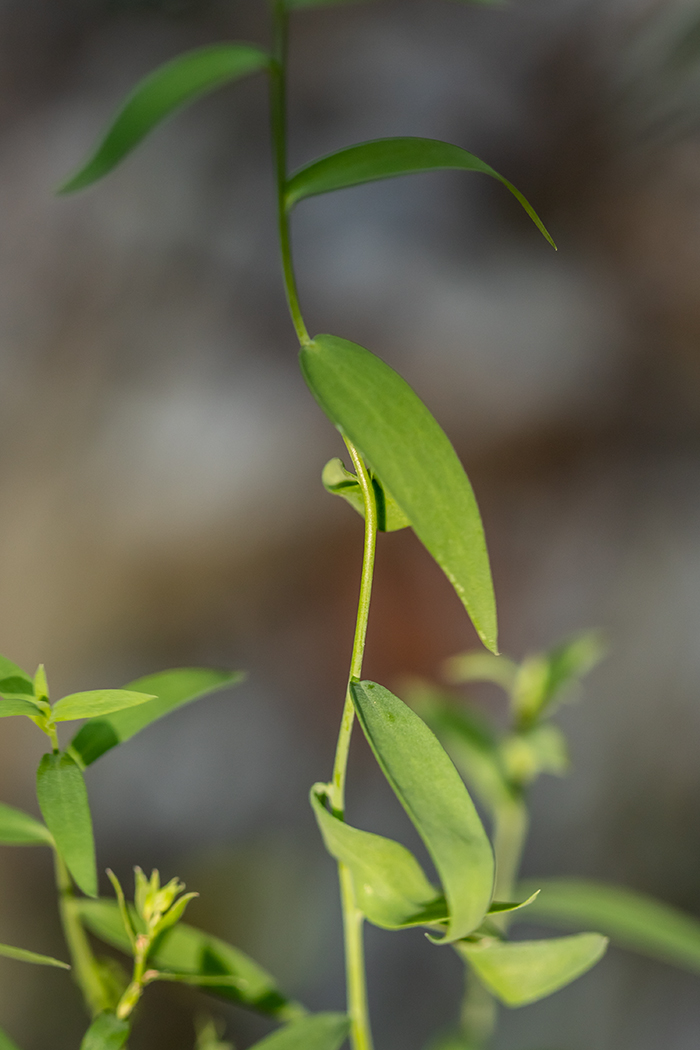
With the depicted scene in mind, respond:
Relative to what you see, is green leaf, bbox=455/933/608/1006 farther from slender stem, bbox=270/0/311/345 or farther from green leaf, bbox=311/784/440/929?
slender stem, bbox=270/0/311/345

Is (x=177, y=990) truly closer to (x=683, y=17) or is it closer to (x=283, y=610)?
(x=283, y=610)

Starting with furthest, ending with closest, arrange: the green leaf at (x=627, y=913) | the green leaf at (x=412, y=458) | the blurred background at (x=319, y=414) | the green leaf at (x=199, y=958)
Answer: the blurred background at (x=319, y=414), the green leaf at (x=627, y=913), the green leaf at (x=199, y=958), the green leaf at (x=412, y=458)

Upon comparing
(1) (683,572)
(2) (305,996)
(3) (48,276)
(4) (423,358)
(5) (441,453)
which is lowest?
(2) (305,996)

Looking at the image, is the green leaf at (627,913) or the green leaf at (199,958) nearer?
the green leaf at (199,958)

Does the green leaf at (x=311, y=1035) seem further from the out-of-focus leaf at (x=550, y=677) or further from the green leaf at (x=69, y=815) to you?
the out-of-focus leaf at (x=550, y=677)

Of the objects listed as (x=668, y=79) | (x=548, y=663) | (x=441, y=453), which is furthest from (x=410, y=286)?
(x=441, y=453)

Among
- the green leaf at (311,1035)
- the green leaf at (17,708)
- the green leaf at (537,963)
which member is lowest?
the green leaf at (311,1035)

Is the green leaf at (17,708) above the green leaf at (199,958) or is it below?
above

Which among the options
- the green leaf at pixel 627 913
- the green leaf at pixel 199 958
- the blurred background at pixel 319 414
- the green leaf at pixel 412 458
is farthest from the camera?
the blurred background at pixel 319 414

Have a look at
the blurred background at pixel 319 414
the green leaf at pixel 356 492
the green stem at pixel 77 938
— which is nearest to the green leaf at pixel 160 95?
the green leaf at pixel 356 492
